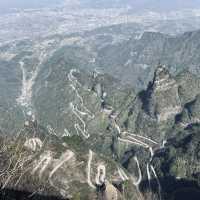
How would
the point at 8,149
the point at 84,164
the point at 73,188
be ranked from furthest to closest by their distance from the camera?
the point at 84,164
the point at 73,188
the point at 8,149

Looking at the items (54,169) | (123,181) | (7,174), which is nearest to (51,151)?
(54,169)

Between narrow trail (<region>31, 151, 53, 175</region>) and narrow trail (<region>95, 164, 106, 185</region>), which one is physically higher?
narrow trail (<region>31, 151, 53, 175</region>)

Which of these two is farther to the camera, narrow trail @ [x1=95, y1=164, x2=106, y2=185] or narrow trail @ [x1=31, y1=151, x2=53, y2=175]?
narrow trail @ [x1=95, y1=164, x2=106, y2=185]

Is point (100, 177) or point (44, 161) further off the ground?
point (44, 161)

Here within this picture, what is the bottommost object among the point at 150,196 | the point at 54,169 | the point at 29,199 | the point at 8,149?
the point at 150,196

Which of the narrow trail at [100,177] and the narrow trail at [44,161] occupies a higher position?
the narrow trail at [44,161]

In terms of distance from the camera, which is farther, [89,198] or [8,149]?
[89,198]

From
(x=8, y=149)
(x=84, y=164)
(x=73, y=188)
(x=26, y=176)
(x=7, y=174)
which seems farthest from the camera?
(x=84, y=164)

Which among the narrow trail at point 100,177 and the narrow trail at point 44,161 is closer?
the narrow trail at point 44,161

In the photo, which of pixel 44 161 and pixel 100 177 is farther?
pixel 100 177

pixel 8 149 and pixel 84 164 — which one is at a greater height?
pixel 8 149

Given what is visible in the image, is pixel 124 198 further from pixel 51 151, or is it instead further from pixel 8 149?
pixel 8 149
